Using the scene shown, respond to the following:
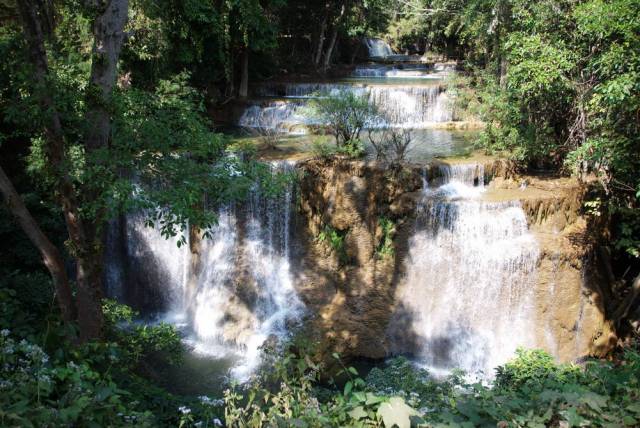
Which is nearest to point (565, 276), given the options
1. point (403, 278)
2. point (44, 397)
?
point (403, 278)

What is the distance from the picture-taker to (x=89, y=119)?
18.8 ft

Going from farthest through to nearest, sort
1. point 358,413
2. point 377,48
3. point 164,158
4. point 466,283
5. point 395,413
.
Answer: point 377,48
point 466,283
point 164,158
point 358,413
point 395,413

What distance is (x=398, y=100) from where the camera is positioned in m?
15.6

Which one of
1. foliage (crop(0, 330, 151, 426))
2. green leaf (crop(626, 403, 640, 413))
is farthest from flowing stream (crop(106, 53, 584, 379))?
foliage (crop(0, 330, 151, 426))

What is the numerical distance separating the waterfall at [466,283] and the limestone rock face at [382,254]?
0.23 metres

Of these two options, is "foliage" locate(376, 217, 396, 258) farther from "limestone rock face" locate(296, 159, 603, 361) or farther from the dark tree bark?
the dark tree bark

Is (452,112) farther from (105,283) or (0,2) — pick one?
(0,2)

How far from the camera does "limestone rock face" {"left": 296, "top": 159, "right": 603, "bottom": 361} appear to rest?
901 cm

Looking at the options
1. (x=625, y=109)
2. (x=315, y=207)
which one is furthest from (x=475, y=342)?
(x=625, y=109)

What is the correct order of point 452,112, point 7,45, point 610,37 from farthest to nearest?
1. point 452,112
2. point 610,37
3. point 7,45

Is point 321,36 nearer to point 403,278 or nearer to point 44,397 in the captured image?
point 403,278

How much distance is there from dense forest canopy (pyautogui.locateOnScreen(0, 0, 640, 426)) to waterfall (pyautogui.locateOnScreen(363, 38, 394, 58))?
16.0m

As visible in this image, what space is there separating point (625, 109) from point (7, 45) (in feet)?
29.3

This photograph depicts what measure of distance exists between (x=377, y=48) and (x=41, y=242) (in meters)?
30.1
